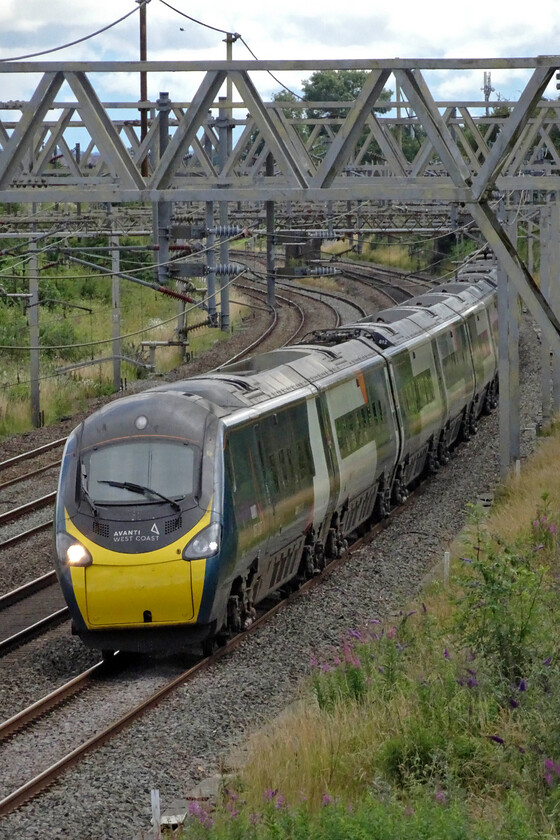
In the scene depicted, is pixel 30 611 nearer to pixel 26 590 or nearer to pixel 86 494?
pixel 26 590

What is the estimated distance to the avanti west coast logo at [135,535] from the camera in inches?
440

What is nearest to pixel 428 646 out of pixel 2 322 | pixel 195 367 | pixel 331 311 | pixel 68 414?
pixel 68 414

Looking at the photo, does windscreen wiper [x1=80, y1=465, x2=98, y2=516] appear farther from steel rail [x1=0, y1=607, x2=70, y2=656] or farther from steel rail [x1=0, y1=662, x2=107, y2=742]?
steel rail [x1=0, y1=607, x2=70, y2=656]

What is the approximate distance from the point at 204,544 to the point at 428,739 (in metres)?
3.76

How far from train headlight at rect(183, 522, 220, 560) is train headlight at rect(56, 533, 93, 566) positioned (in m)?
0.87

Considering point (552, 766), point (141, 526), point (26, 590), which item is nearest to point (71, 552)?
point (141, 526)

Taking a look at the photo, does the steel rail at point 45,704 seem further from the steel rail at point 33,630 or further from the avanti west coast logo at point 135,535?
the steel rail at point 33,630

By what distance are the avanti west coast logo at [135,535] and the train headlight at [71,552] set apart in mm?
294

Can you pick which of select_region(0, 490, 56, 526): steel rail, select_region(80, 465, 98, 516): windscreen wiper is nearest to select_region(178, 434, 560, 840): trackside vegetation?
select_region(80, 465, 98, 516): windscreen wiper

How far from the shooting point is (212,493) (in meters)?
11.4

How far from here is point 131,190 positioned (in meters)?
9.88

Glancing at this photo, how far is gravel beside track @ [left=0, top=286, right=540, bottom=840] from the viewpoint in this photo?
8414 millimetres

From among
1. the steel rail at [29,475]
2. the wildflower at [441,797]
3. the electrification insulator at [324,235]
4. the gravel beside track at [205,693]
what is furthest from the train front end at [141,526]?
the electrification insulator at [324,235]

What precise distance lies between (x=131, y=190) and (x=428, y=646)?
419cm
